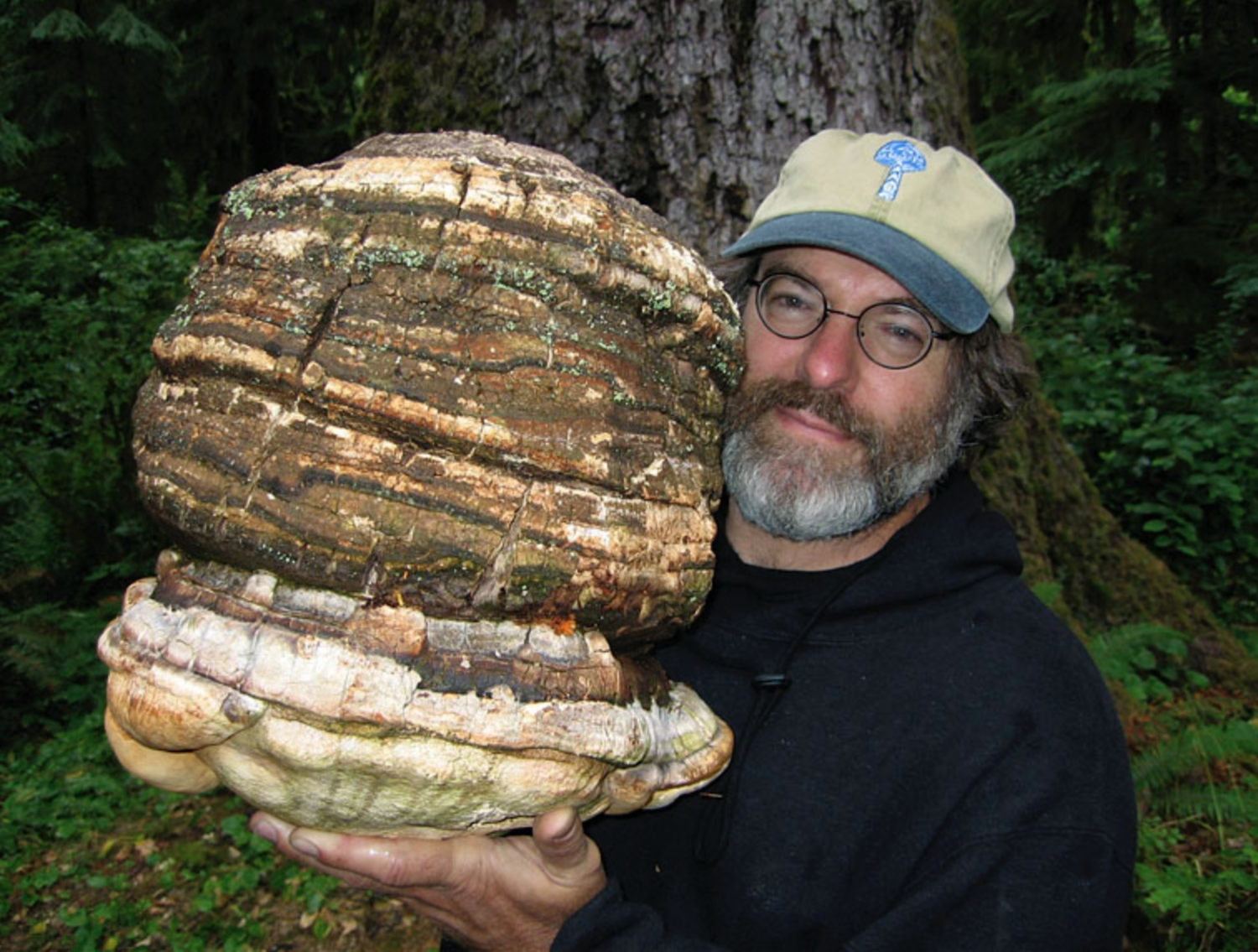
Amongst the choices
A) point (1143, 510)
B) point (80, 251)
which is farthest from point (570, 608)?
point (80, 251)

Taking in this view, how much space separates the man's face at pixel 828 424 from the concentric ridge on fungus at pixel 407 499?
0.88 meters

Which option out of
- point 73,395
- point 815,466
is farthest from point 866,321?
point 73,395

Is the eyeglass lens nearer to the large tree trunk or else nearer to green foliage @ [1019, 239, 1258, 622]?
the large tree trunk

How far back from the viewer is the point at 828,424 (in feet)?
8.06

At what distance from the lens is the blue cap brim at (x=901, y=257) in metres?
2.34

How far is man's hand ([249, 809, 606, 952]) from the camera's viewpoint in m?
1.80

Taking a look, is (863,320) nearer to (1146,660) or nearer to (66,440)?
(1146,660)

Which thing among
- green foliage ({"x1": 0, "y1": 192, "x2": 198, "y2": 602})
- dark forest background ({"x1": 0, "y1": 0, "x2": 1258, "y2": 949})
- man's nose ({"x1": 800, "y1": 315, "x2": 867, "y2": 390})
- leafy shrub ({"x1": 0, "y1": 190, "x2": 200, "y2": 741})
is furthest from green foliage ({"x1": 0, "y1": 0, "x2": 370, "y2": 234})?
man's nose ({"x1": 800, "y1": 315, "x2": 867, "y2": 390})

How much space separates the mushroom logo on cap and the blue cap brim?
101 millimetres

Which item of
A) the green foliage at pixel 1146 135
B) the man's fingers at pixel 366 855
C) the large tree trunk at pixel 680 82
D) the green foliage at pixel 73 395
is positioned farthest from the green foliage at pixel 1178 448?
the green foliage at pixel 73 395

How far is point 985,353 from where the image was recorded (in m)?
2.73

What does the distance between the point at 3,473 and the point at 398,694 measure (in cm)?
801

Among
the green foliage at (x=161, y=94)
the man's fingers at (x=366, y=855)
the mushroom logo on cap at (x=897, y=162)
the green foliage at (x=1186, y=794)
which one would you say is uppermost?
the green foliage at (x=161, y=94)

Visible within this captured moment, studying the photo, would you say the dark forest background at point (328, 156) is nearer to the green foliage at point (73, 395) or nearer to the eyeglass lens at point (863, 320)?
the green foliage at point (73, 395)
